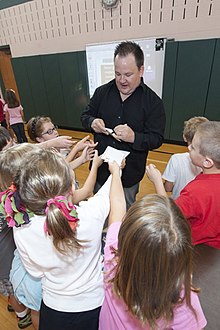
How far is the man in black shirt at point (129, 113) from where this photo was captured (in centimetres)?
149

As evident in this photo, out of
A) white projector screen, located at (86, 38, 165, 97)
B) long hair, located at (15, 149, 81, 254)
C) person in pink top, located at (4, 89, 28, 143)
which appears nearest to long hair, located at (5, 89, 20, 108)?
person in pink top, located at (4, 89, 28, 143)

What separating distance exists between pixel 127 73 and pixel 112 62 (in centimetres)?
337

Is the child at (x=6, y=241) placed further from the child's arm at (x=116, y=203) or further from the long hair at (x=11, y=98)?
the long hair at (x=11, y=98)

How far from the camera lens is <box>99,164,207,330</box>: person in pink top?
583 mm

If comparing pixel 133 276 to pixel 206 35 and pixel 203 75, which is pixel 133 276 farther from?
pixel 206 35

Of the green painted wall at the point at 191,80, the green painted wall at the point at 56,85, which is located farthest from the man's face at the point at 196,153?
the green painted wall at the point at 56,85

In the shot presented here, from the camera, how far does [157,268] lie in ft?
1.93

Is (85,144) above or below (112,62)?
below

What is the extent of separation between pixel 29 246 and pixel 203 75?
3900 mm

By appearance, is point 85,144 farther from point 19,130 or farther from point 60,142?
point 19,130

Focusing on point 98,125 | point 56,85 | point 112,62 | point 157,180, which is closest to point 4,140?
point 98,125

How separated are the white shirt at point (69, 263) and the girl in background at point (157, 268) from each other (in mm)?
203

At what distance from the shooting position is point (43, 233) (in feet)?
2.59

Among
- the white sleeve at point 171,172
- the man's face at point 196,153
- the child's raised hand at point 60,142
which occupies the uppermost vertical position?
the man's face at point 196,153
